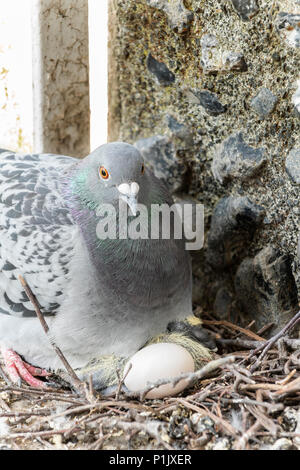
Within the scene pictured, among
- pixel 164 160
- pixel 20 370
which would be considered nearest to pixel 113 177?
pixel 164 160

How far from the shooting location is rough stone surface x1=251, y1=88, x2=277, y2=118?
308 centimetres

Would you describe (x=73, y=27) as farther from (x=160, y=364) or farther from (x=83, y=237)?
(x=160, y=364)

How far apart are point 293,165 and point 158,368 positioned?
1.18 meters

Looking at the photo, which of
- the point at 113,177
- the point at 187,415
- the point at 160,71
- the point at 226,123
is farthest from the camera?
the point at 160,71

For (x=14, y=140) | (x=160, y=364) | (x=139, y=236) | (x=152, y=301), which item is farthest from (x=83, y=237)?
(x=14, y=140)

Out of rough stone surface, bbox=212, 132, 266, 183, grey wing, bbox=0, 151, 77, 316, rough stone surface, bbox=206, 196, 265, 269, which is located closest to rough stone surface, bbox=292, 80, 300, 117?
rough stone surface, bbox=212, 132, 266, 183

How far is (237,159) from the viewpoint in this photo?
10.9ft

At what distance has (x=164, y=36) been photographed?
3490 millimetres

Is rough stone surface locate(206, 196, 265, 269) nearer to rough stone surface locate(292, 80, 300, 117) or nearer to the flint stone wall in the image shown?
the flint stone wall

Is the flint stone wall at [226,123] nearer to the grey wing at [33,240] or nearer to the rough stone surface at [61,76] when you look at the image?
the rough stone surface at [61,76]

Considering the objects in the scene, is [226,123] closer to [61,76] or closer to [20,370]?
[61,76]

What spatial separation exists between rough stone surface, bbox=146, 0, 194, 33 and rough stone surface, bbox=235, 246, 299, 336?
1.29 meters
